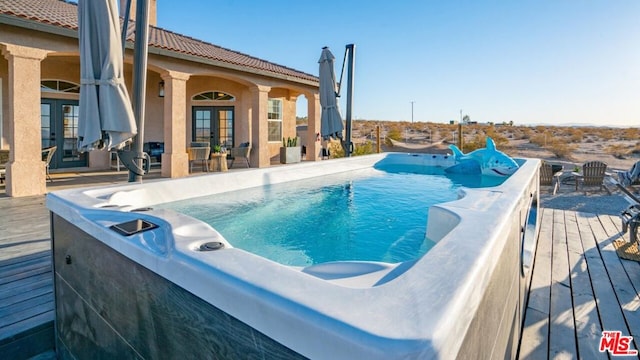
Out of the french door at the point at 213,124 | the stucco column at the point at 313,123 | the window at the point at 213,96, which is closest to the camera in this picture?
the window at the point at 213,96

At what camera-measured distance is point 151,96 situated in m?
12.4

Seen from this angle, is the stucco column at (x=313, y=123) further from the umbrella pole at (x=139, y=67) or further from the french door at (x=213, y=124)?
the umbrella pole at (x=139, y=67)

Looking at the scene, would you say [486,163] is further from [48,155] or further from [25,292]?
[48,155]

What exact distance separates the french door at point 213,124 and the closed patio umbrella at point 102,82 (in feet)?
32.4

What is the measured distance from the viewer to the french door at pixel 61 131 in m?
10.3

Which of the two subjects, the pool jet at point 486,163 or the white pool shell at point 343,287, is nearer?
the white pool shell at point 343,287

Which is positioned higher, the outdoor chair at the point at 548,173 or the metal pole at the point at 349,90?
the metal pole at the point at 349,90

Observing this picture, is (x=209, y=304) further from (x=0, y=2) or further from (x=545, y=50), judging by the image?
(x=545, y=50)

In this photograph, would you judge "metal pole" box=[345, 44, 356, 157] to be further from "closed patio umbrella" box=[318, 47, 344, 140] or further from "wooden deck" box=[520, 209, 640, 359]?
"wooden deck" box=[520, 209, 640, 359]

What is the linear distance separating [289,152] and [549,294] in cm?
1092

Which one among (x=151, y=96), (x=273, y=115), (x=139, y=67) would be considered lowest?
(x=139, y=67)

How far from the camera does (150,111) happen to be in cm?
1248

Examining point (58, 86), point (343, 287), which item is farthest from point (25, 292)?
point (58, 86)

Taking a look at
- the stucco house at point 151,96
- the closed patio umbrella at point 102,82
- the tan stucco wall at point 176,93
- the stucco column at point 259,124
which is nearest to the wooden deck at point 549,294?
the closed patio umbrella at point 102,82
